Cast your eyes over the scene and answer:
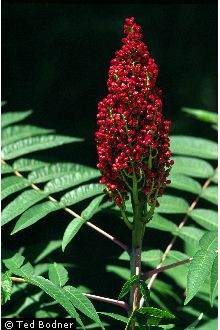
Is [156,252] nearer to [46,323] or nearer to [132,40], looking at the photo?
[46,323]

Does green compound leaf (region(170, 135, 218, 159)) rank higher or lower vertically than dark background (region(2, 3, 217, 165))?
lower

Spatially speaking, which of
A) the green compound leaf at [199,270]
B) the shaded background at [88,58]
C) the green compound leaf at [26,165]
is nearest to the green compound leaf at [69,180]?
the green compound leaf at [26,165]

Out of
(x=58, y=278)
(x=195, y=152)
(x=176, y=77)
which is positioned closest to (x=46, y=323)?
(x=58, y=278)

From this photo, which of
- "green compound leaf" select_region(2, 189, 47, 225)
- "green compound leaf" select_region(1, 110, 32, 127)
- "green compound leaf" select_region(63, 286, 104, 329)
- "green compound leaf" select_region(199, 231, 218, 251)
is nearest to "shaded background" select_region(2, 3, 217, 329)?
"green compound leaf" select_region(1, 110, 32, 127)

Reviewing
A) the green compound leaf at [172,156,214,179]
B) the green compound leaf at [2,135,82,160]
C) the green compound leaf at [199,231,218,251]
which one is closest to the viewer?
the green compound leaf at [199,231,218,251]

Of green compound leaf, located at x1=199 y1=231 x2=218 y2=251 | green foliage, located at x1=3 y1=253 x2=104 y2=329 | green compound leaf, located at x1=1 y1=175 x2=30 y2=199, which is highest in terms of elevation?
green compound leaf, located at x1=1 y1=175 x2=30 y2=199

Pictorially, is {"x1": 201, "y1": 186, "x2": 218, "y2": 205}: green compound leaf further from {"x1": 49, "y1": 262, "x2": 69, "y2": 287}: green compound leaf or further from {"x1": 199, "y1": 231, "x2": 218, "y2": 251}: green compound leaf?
{"x1": 49, "y1": 262, "x2": 69, "y2": 287}: green compound leaf
